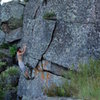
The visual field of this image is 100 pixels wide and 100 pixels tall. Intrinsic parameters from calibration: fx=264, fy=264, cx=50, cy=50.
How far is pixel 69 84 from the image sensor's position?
20.4 feet

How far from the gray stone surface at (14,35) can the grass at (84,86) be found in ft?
20.8

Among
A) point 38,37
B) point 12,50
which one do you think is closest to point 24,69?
point 38,37

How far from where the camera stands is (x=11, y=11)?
505 inches

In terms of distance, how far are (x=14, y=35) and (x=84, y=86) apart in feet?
24.1

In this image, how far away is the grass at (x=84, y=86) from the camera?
5.48 metres

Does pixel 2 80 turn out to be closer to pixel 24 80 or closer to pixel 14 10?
pixel 24 80

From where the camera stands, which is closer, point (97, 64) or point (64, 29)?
point (97, 64)

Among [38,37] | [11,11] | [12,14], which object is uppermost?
[11,11]

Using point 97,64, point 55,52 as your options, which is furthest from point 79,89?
point 55,52

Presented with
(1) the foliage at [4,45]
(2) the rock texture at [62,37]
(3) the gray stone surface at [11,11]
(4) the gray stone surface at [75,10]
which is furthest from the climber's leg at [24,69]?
(3) the gray stone surface at [11,11]

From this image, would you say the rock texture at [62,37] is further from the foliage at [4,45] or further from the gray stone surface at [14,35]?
the foliage at [4,45]

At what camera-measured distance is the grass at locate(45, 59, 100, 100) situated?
5.48m

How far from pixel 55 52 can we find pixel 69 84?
2615 millimetres

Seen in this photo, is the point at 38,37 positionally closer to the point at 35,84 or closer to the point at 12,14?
the point at 35,84
